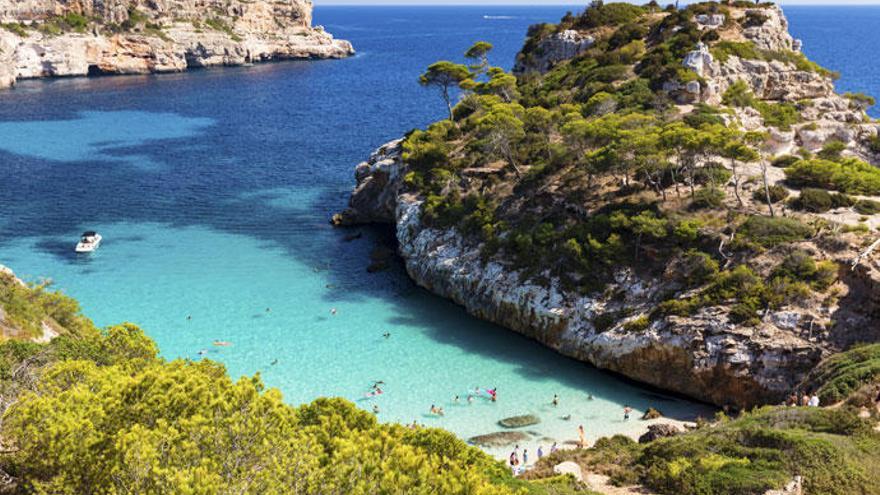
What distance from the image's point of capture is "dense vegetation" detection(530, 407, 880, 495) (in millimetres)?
A: 21859

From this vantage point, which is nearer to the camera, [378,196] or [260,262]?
[260,262]

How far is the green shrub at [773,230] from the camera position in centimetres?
3741

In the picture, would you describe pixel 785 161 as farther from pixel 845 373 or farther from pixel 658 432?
pixel 658 432

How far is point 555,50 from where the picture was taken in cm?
7456

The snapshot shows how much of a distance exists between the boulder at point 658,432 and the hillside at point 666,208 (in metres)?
5.35

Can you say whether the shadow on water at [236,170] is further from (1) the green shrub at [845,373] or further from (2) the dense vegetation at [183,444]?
(2) the dense vegetation at [183,444]

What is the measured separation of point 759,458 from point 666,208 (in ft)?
68.3

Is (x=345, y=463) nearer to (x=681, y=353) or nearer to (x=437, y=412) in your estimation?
(x=437, y=412)

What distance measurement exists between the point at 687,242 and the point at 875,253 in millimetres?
8791

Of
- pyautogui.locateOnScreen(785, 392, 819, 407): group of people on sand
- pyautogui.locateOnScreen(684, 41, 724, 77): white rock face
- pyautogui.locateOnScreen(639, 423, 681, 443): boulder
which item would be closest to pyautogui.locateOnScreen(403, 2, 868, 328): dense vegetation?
pyautogui.locateOnScreen(684, 41, 724, 77): white rock face

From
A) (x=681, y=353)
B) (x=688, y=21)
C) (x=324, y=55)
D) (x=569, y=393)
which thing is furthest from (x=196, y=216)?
(x=324, y=55)

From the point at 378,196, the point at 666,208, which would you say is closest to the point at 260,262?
the point at 378,196

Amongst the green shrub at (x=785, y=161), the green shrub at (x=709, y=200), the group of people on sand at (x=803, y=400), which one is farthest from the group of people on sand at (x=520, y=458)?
the green shrub at (x=785, y=161)

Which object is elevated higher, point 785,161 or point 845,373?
point 785,161
